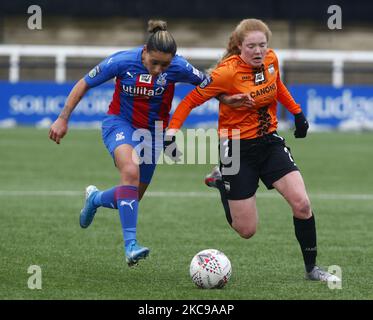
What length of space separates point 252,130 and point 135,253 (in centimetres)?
139

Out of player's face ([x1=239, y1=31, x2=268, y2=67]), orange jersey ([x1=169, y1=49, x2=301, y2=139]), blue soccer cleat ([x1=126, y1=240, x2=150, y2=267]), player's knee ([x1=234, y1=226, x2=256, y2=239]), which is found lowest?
blue soccer cleat ([x1=126, y1=240, x2=150, y2=267])

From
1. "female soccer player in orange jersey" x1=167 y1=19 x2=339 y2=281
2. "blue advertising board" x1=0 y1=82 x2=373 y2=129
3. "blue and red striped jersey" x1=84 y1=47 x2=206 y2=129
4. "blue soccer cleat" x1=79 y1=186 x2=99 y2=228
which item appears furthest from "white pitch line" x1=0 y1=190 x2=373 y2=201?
"blue advertising board" x1=0 y1=82 x2=373 y2=129

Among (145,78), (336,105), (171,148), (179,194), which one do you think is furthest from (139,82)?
Answer: (336,105)

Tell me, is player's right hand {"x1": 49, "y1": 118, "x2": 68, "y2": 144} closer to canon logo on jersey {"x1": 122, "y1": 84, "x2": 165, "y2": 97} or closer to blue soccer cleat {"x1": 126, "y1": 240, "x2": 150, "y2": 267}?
canon logo on jersey {"x1": 122, "y1": 84, "x2": 165, "y2": 97}

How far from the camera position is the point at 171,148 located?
786 cm

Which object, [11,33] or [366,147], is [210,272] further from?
[11,33]

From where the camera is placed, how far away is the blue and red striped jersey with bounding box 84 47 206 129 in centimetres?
800

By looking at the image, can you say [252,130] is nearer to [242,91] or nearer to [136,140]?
[242,91]

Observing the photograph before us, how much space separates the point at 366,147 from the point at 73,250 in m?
14.5

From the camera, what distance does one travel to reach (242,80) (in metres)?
7.86

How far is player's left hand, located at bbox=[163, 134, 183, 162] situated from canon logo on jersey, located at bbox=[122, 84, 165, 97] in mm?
439

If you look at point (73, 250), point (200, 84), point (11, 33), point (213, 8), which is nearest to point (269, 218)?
point (73, 250)
